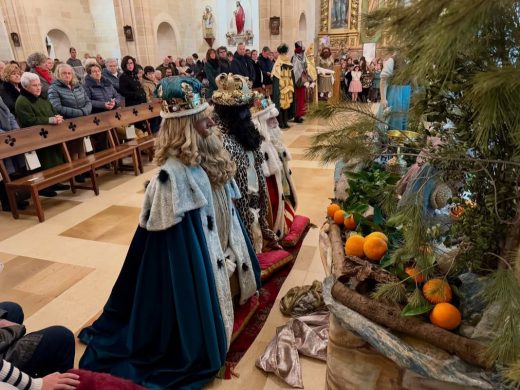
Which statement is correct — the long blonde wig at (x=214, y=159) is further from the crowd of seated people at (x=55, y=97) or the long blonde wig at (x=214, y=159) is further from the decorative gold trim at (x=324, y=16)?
the decorative gold trim at (x=324, y=16)

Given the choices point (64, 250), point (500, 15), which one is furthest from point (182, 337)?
point (64, 250)

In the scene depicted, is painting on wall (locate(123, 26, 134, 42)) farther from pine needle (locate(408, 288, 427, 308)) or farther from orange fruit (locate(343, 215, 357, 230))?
pine needle (locate(408, 288, 427, 308))

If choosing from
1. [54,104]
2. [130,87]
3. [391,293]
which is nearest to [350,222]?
[391,293]

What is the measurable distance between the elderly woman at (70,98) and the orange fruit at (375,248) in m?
4.89

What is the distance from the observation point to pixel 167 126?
2100 mm

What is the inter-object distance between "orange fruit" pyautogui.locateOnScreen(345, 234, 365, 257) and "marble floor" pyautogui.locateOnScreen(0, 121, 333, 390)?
1.64 ft

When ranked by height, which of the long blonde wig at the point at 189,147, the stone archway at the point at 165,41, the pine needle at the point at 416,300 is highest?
the stone archway at the point at 165,41

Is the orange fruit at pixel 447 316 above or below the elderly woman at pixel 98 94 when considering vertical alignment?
below

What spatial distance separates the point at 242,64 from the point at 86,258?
6.37 metres

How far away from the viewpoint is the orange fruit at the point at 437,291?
121cm

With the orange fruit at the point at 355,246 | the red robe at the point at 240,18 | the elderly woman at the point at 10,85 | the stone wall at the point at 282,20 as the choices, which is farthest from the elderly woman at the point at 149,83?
the red robe at the point at 240,18

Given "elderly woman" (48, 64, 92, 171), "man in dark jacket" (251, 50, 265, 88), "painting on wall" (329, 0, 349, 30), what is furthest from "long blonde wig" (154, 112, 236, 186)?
"painting on wall" (329, 0, 349, 30)

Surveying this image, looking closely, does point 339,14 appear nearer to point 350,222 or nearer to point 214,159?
point 214,159

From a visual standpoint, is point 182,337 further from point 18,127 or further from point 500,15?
point 18,127
